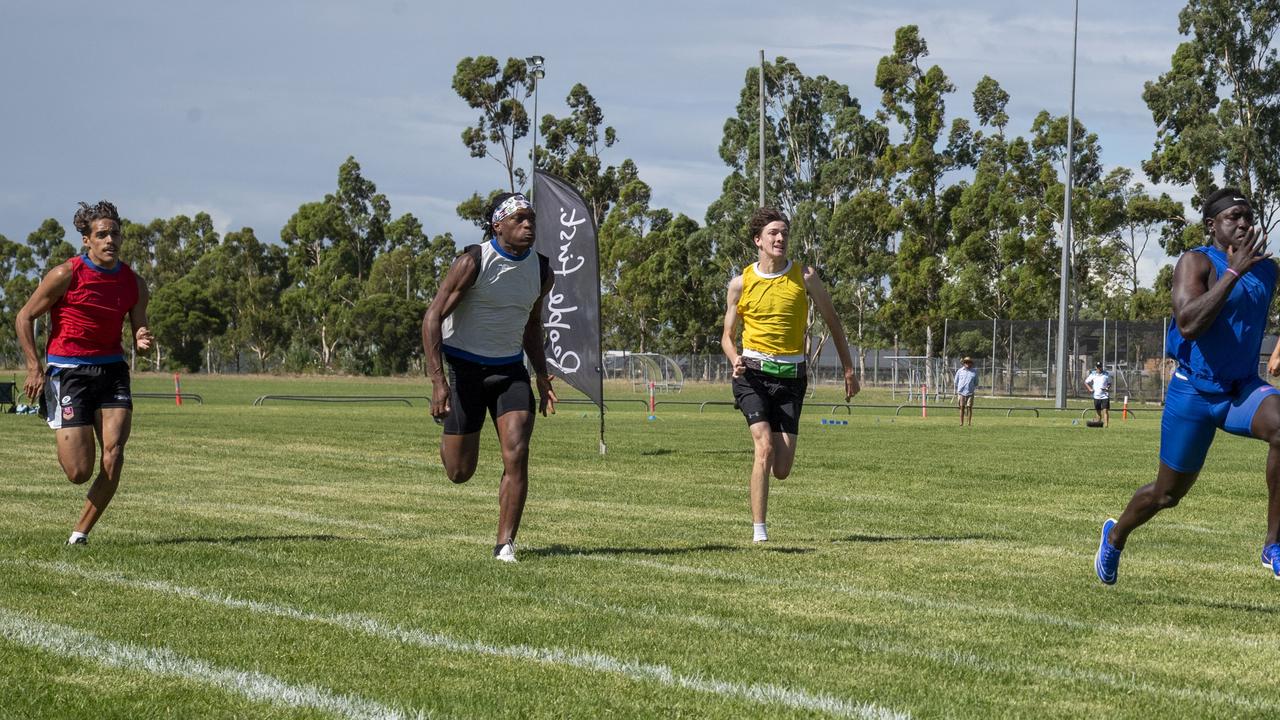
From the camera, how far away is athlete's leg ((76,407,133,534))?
9156mm

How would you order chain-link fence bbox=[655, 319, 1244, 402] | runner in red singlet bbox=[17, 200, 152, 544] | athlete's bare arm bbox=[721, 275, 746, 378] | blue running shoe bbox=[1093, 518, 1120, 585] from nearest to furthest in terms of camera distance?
blue running shoe bbox=[1093, 518, 1120, 585], runner in red singlet bbox=[17, 200, 152, 544], athlete's bare arm bbox=[721, 275, 746, 378], chain-link fence bbox=[655, 319, 1244, 402]

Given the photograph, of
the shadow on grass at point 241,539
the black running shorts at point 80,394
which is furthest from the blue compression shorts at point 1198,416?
the black running shorts at point 80,394

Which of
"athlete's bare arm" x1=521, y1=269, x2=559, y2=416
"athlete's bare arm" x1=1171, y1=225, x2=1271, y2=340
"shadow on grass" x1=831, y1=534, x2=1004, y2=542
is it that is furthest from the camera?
"shadow on grass" x1=831, y1=534, x2=1004, y2=542

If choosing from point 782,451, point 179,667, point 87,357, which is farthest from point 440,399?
point 179,667

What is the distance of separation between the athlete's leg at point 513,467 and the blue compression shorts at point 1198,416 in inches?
136

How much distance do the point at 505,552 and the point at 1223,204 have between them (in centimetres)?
418

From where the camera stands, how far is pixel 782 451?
10156 mm

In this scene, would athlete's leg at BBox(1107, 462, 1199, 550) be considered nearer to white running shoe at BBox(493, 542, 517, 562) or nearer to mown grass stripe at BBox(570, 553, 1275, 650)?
mown grass stripe at BBox(570, 553, 1275, 650)

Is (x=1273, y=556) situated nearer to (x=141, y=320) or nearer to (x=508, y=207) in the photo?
(x=508, y=207)

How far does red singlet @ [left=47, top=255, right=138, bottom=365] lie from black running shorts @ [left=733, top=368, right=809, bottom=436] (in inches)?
151

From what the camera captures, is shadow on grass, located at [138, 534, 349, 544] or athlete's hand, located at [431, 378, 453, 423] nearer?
athlete's hand, located at [431, 378, 453, 423]

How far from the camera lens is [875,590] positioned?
7754 mm

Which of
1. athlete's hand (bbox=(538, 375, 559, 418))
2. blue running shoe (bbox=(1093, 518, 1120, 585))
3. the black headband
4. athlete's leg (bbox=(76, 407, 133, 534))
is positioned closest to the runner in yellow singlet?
athlete's hand (bbox=(538, 375, 559, 418))

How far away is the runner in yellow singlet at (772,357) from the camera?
10.1 meters
